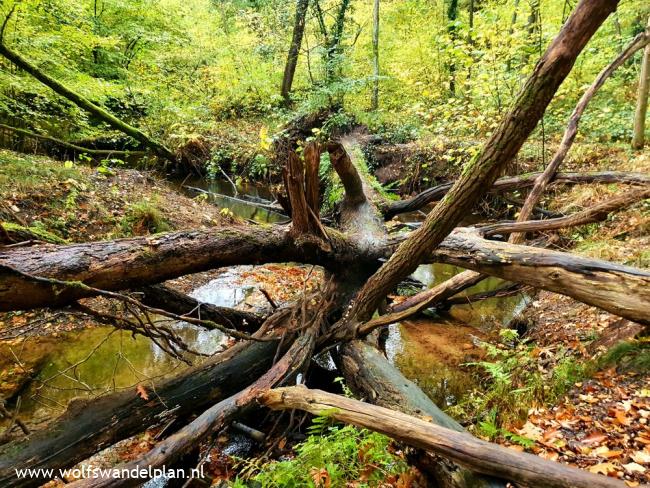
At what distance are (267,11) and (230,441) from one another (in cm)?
1681

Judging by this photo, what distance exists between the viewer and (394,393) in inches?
124

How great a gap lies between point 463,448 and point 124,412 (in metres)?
2.54

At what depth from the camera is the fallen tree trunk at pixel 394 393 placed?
2252 millimetres

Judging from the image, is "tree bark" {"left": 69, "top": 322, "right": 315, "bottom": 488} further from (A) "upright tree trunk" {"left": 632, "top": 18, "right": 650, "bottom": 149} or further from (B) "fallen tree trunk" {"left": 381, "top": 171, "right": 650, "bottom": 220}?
(A) "upright tree trunk" {"left": 632, "top": 18, "right": 650, "bottom": 149}

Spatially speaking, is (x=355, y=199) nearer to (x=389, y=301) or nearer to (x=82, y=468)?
(x=389, y=301)

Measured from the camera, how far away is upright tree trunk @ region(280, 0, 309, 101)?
1429 centimetres

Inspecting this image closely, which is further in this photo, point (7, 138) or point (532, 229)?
point (7, 138)

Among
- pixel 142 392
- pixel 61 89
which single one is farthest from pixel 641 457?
pixel 61 89

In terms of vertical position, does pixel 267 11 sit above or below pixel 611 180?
above

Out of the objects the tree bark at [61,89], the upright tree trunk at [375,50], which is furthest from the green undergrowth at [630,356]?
the upright tree trunk at [375,50]

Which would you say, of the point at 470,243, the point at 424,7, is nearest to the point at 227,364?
the point at 470,243

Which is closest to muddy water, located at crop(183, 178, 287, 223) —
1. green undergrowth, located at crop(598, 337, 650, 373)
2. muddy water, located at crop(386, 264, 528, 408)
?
muddy water, located at crop(386, 264, 528, 408)

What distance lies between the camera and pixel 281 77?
54.6 ft

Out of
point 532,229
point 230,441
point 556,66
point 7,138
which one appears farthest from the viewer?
point 7,138
